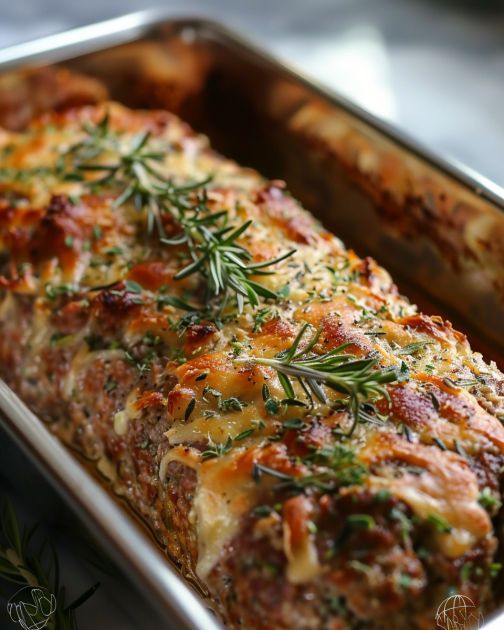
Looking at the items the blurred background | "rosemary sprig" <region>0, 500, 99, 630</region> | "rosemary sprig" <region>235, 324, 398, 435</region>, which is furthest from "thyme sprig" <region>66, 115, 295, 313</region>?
the blurred background

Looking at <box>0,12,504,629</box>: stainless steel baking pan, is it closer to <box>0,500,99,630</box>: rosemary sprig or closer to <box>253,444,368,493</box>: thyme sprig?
<box>0,500,99,630</box>: rosemary sprig

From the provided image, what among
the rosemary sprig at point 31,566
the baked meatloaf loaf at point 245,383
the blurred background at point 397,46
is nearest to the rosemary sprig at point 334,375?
the baked meatloaf loaf at point 245,383

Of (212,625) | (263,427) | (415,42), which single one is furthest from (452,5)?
(212,625)

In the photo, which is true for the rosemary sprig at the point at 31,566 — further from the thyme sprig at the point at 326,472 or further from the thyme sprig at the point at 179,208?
the thyme sprig at the point at 179,208

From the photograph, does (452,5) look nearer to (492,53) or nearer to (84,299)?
(492,53)

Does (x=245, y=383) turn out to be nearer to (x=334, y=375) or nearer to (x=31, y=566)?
(x=334, y=375)

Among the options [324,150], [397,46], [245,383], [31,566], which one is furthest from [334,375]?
[397,46]
